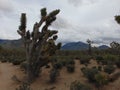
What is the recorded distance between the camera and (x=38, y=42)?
21078mm

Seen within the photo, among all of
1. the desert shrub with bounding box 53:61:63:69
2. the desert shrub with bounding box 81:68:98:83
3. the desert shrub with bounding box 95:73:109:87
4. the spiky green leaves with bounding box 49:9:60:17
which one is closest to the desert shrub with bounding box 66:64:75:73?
the desert shrub with bounding box 53:61:63:69

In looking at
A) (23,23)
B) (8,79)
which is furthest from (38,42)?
(8,79)

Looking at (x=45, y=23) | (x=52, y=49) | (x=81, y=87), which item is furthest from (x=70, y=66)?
(x=81, y=87)

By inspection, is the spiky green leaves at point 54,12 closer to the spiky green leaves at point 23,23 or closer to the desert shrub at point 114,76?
the spiky green leaves at point 23,23

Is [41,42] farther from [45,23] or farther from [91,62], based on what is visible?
A: [91,62]

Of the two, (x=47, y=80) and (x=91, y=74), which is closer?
(x=91, y=74)

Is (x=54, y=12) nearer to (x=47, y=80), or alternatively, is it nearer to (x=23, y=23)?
(x=23, y=23)

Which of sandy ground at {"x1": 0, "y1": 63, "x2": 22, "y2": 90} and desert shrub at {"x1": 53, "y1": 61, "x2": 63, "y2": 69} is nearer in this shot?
sandy ground at {"x1": 0, "y1": 63, "x2": 22, "y2": 90}

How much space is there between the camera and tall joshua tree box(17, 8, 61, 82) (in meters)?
20.6

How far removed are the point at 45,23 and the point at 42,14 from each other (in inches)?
29.0

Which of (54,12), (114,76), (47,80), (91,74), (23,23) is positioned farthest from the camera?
(47,80)

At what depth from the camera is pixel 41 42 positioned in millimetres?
21031

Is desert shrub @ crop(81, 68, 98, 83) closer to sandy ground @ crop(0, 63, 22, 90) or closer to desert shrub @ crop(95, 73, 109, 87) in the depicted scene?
desert shrub @ crop(95, 73, 109, 87)

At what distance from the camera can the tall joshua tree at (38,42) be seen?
67.5 ft
